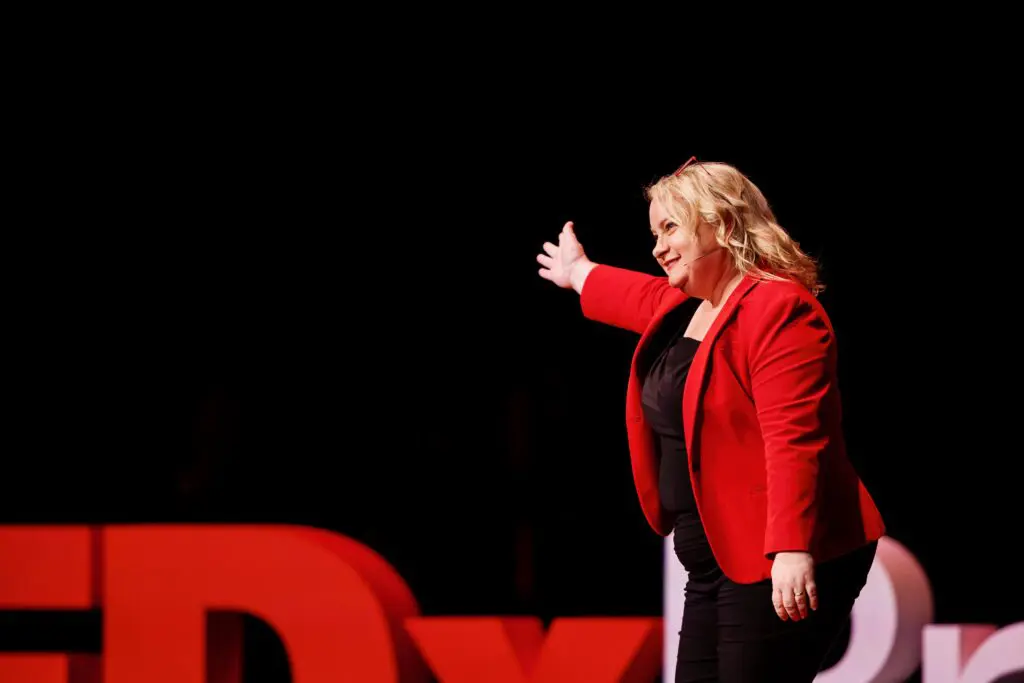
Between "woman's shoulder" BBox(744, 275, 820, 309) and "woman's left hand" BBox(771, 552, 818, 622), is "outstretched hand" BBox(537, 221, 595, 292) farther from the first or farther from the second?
"woman's left hand" BBox(771, 552, 818, 622)

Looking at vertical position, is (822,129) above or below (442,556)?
above

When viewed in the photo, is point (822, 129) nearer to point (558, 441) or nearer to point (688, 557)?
point (558, 441)

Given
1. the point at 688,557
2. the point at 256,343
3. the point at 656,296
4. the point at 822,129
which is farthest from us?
the point at 256,343

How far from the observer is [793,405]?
192 cm

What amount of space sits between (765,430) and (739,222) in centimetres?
33

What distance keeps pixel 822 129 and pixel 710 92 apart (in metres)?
0.29

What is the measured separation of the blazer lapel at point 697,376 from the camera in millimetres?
1993

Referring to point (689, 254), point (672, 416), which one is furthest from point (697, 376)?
point (689, 254)

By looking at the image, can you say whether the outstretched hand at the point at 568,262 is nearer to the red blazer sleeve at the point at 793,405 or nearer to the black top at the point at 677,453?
the black top at the point at 677,453

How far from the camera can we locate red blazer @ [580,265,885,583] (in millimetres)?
1913

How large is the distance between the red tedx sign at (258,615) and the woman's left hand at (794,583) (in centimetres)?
158

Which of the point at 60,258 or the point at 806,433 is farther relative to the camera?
the point at 60,258

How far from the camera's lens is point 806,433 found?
6.27 feet

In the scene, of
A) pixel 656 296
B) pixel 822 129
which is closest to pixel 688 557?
pixel 656 296
